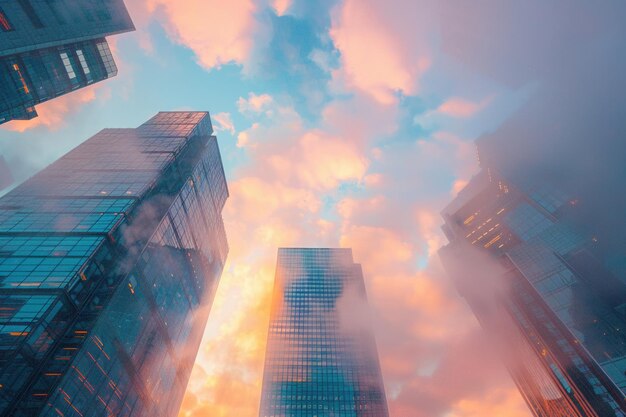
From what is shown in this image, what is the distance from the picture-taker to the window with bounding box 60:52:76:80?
51328 millimetres

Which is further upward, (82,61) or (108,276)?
(82,61)

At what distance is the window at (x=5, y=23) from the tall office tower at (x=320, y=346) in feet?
393

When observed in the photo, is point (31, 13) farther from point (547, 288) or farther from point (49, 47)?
point (547, 288)

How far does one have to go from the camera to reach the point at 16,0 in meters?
40.2

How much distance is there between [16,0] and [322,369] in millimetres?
129682

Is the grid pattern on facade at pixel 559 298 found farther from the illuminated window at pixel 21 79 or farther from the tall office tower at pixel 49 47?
the illuminated window at pixel 21 79

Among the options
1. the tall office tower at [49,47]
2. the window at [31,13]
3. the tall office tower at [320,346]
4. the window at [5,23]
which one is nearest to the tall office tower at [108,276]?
the tall office tower at [49,47]

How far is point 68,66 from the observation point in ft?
171

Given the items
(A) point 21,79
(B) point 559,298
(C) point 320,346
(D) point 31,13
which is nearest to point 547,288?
(B) point 559,298

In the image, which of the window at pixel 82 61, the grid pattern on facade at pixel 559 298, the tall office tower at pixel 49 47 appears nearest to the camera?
the tall office tower at pixel 49 47

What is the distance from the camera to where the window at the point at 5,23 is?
3812 cm

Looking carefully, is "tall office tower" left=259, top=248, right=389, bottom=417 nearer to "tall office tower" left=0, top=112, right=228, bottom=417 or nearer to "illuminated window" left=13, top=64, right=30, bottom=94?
"tall office tower" left=0, top=112, right=228, bottom=417

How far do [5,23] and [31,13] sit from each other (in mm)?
4790

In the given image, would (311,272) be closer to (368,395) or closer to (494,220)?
(368,395)
